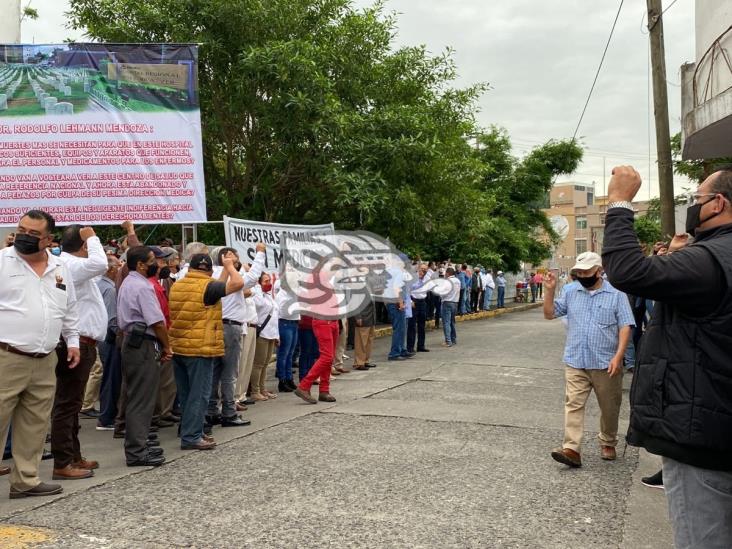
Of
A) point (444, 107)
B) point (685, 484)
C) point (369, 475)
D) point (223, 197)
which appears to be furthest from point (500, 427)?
point (444, 107)

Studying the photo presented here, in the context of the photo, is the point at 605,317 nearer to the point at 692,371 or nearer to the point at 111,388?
the point at 692,371

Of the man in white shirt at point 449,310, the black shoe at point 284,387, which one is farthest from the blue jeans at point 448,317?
the black shoe at point 284,387

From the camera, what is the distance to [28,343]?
4945mm

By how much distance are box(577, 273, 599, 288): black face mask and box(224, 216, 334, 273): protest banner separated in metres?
5.31

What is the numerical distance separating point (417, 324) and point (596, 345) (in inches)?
371

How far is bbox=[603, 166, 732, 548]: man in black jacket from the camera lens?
8.25 ft

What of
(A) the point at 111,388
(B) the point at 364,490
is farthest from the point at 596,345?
(A) the point at 111,388

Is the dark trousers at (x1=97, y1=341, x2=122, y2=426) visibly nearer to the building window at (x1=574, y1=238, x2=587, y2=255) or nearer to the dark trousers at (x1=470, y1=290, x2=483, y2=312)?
the dark trousers at (x1=470, y1=290, x2=483, y2=312)

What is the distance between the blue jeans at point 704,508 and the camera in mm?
2541

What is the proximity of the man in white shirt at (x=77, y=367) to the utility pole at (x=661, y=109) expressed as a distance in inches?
404

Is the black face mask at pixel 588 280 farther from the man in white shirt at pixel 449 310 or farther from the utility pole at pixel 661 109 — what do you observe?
the man in white shirt at pixel 449 310

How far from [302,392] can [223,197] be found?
6.16 m

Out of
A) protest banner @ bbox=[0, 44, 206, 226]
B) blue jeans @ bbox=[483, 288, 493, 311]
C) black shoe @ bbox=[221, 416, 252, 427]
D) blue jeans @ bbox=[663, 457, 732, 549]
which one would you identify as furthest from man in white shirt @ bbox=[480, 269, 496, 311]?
blue jeans @ bbox=[663, 457, 732, 549]

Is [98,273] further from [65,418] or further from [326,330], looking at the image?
[326,330]
